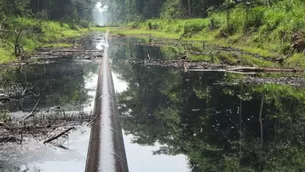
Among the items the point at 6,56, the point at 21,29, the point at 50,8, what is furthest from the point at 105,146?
the point at 50,8

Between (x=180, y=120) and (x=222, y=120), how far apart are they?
132 centimetres

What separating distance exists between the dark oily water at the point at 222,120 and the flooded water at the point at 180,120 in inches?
0.9

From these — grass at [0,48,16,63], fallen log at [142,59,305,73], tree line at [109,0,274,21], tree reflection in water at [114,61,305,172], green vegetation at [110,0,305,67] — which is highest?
tree line at [109,0,274,21]

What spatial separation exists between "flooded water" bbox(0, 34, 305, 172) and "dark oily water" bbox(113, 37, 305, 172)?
2 cm

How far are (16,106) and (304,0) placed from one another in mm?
22747

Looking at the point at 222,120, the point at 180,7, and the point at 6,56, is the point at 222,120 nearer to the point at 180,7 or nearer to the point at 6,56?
the point at 6,56

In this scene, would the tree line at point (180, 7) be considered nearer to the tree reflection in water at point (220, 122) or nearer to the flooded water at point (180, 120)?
the flooded water at point (180, 120)

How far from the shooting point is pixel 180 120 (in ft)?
39.3

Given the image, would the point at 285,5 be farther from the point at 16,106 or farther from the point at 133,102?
the point at 16,106

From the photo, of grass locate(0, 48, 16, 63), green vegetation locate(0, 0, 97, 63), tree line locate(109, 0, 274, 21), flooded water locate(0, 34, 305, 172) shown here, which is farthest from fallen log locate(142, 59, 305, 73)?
tree line locate(109, 0, 274, 21)

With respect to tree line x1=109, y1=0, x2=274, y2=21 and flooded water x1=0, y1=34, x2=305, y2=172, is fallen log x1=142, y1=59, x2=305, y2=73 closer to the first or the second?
flooded water x1=0, y1=34, x2=305, y2=172

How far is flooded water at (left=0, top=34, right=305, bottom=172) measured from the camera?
28.0 ft

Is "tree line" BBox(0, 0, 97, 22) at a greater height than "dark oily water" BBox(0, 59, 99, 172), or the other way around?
"tree line" BBox(0, 0, 97, 22)

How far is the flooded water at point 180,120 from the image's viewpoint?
8.55 metres
